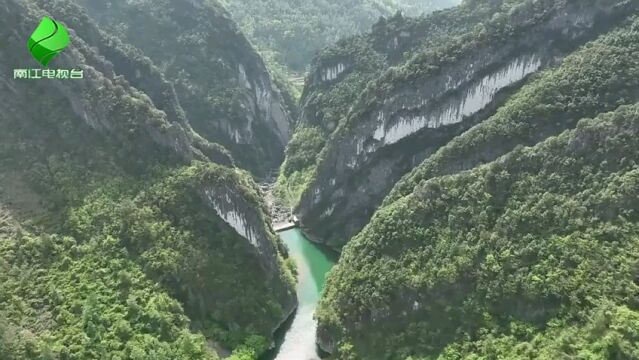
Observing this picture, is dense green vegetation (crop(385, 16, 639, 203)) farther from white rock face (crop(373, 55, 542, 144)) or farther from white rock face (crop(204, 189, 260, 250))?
white rock face (crop(204, 189, 260, 250))

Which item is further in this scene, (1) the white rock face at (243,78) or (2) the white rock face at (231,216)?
(1) the white rock face at (243,78)

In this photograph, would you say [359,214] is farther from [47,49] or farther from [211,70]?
[211,70]

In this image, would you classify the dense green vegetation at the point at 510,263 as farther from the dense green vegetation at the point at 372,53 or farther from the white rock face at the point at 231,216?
the dense green vegetation at the point at 372,53

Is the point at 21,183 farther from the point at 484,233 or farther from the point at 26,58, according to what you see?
the point at 484,233

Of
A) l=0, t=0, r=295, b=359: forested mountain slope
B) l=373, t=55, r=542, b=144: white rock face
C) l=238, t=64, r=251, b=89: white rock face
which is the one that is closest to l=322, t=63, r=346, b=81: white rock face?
l=238, t=64, r=251, b=89: white rock face

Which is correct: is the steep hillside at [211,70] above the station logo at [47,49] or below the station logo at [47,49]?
above

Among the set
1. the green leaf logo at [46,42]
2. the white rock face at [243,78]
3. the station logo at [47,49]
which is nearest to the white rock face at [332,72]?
the white rock face at [243,78]
